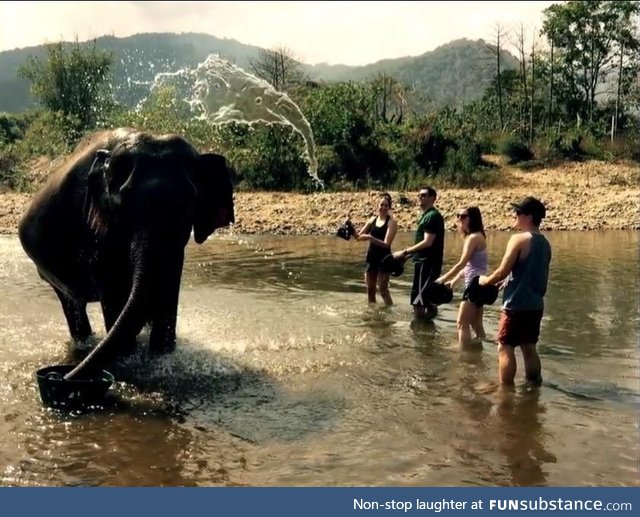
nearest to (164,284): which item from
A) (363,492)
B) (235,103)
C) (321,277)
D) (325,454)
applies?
(325,454)

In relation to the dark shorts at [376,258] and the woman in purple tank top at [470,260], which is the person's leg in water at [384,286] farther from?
the woman in purple tank top at [470,260]

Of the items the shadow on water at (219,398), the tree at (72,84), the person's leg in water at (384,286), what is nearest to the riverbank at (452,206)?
the person's leg in water at (384,286)

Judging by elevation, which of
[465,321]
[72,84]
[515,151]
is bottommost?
[465,321]

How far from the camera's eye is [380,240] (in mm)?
10570

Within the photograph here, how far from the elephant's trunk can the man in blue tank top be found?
303cm

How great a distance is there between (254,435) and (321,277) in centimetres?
847

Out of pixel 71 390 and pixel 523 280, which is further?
pixel 523 280

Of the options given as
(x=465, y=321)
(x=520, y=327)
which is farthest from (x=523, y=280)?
(x=465, y=321)

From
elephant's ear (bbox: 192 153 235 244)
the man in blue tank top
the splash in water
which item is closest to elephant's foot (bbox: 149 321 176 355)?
Result: elephant's ear (bbox: 192 153 235 244)

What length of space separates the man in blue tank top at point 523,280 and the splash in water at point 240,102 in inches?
938

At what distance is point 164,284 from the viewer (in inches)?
254

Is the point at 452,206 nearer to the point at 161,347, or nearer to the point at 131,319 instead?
the point at 161,347

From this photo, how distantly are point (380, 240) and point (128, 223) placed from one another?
4.79m

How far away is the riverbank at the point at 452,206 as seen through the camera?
24500mm
